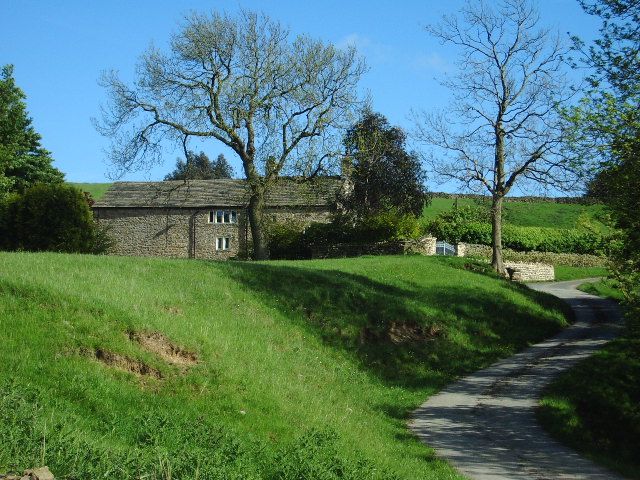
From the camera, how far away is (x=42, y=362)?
1091cm

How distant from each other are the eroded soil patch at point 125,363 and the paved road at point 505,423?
5.19m

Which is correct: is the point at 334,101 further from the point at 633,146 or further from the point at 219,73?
the point at 633,146

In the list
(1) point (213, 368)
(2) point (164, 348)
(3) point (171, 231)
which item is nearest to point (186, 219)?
(3) point (171, 231)

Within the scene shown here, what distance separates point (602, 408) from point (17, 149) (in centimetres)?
5012

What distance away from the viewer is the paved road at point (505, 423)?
12.2 m

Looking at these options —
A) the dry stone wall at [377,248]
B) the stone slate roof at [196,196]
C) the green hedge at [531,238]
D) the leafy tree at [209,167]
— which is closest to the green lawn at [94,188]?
the leafy tree at [209,167]

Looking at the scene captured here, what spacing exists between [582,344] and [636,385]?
6236 mm

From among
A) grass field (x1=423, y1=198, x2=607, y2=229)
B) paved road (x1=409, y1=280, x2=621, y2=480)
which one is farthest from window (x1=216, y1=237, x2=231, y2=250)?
paved road (x1=409, y1=280, x2=621, y2=480)

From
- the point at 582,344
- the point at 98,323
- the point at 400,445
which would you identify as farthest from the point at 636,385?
the point at 98,323

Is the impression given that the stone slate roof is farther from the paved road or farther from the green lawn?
the paved road

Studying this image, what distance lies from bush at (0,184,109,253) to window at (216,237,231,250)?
33.3 metres

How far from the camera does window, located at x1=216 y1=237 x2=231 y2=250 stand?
6600cm

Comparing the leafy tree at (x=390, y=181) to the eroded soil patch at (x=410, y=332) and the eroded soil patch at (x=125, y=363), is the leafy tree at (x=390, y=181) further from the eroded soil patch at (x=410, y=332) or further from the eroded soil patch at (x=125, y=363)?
the eroded soil patch at (x=125, y=363)

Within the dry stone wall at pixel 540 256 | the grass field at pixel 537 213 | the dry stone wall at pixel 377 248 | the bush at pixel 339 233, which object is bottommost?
the dry stone wall at pixel 540 256
